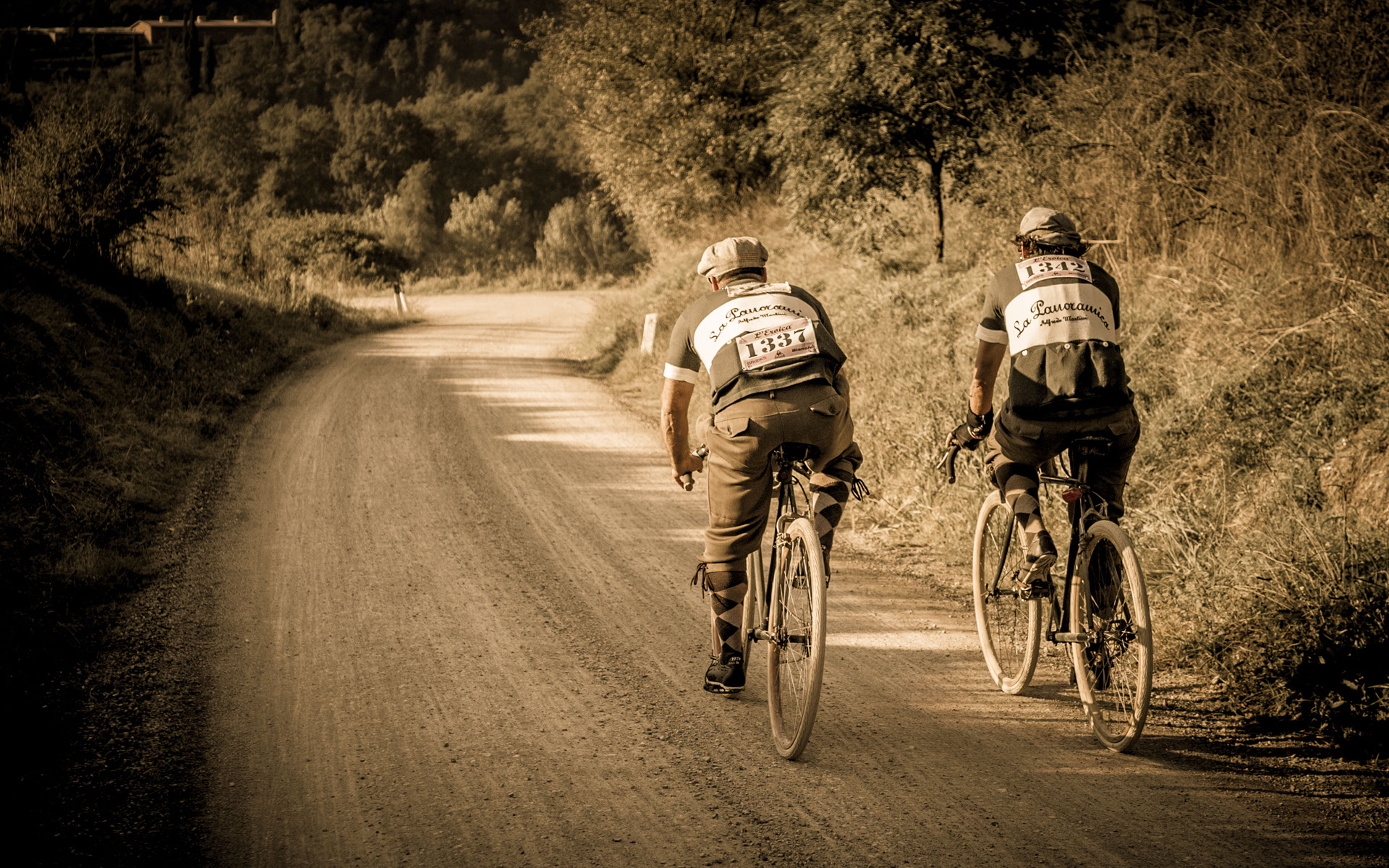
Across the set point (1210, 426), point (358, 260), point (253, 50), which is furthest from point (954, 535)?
point (253, 50)

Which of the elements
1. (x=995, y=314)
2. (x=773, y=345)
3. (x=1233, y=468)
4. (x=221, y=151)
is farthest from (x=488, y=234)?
(x=773, y=345)

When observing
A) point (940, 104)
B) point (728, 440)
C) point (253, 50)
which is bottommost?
point (728, 440)

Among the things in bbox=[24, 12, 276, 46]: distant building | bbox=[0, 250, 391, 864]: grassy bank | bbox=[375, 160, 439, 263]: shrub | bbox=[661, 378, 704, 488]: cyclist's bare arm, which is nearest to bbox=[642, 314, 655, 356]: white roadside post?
bbox=[0, 250, 391, 864]: grassy bank

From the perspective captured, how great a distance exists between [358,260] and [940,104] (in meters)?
27.5

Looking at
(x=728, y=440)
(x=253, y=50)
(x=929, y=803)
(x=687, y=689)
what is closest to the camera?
(x=929, y=803)

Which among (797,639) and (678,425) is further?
(678,425)

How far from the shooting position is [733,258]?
4.12 m

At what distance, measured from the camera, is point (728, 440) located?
3.97m

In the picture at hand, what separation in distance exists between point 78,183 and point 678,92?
11.8 meters

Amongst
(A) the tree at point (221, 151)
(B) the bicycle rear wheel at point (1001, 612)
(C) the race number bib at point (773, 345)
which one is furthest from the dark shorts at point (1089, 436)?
(A) the tree at point (221, 151)

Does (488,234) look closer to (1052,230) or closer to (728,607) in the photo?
(728,607)

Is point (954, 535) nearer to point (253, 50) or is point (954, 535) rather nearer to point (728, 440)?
point (728, 440)

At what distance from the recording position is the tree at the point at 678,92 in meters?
20.5

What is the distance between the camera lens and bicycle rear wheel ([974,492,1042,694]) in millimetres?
4566
